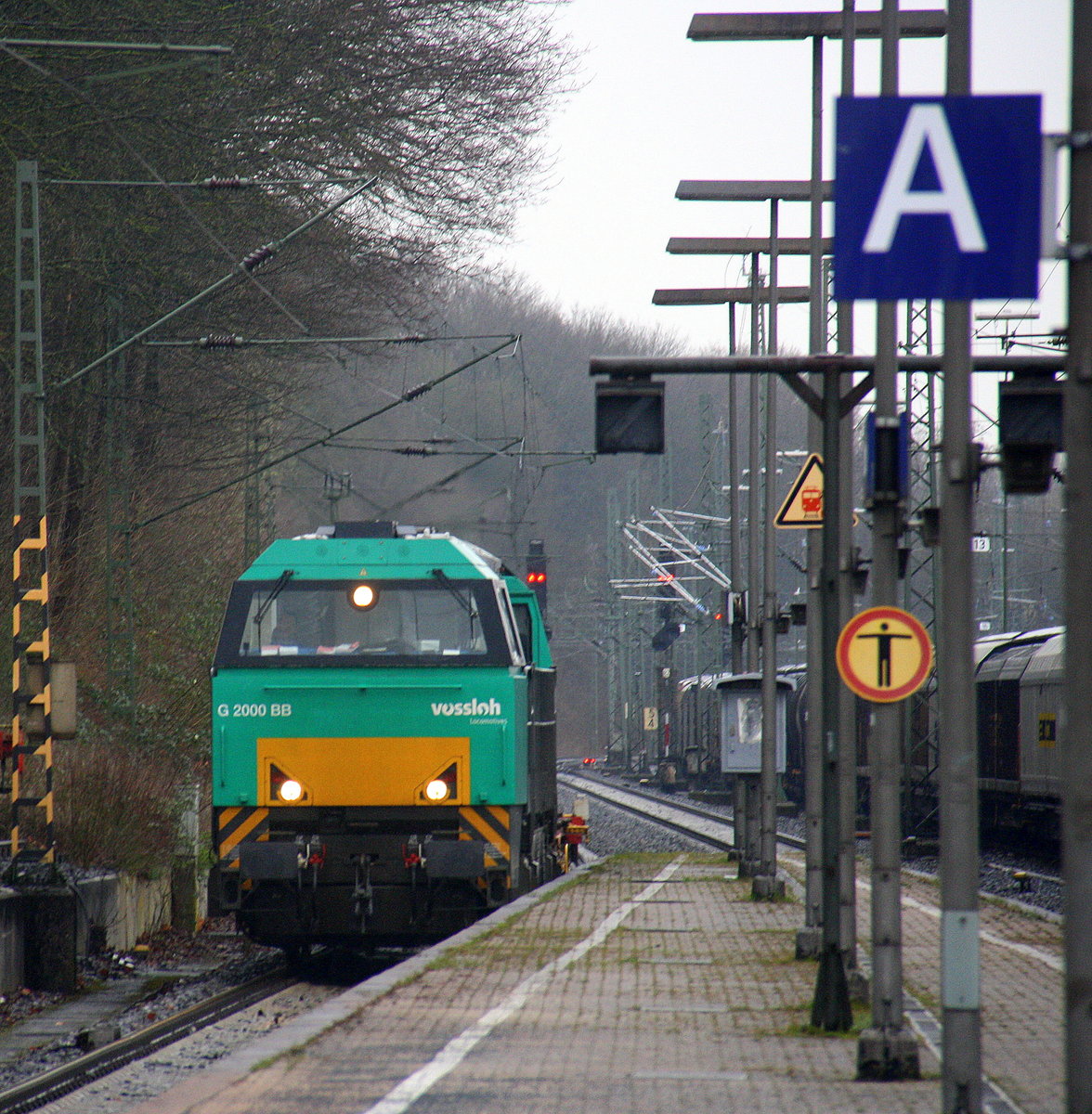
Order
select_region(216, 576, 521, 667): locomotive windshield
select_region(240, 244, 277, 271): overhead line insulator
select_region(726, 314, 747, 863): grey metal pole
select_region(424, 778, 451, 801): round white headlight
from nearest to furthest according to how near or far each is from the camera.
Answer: select_region(424, 778, 451, 801): round white headlight → select_region(216, 576, 521, 667): locomotive windshield → select_region(240, 244, 277, 271): overhead line insulator → select_region(726, 314, 747, 863): grey metal pole

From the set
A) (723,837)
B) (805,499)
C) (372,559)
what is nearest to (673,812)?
(723,837)

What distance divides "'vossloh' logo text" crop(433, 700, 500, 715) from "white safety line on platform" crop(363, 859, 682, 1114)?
1.98 metres

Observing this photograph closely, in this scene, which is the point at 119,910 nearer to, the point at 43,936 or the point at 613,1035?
the point at 43,936

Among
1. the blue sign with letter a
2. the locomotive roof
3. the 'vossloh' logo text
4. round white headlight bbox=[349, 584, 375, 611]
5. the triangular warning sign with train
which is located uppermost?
the blue sign with letter a

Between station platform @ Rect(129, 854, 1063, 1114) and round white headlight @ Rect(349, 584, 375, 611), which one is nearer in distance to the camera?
station platform @ Rect(129, 854, 1063, 1114)

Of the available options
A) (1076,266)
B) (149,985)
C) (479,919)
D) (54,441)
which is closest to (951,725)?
(1076,266)

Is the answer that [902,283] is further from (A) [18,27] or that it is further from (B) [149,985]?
(A) [18,27]

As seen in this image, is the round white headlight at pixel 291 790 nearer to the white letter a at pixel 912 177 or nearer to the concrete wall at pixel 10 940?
the concrete wall at pixel 10 940

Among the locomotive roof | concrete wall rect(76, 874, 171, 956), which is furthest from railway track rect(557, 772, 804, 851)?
the locomotive roof

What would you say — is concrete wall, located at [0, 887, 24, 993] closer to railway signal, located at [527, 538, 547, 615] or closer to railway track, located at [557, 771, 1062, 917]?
railway signal, located at [527, 538, 547, 615]

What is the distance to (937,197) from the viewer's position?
6.71 meters

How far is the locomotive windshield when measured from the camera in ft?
51.1

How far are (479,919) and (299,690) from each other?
278 cm

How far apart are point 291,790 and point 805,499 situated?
476cm
